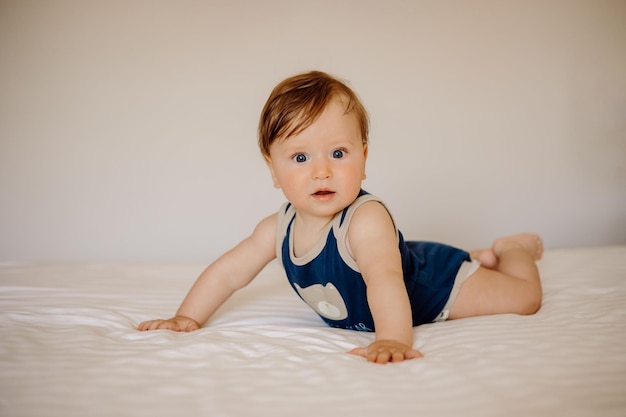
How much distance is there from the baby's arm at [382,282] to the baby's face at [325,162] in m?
0.06

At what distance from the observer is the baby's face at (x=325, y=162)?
3.40 ft

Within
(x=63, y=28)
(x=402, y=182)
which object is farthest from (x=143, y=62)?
(x=402, y=182)

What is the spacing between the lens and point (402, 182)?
224cm

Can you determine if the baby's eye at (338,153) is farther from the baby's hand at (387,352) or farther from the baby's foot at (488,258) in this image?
the baby's foot at (488,258)

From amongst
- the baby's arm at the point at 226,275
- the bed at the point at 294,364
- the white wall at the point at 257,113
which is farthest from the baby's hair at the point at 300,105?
the white wall at the point at 257,113

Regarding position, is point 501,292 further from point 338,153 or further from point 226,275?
point 226,275

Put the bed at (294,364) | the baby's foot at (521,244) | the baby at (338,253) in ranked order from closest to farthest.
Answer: the bed at (294,364), the baby at (338,253), the baby's foot at (521,244)

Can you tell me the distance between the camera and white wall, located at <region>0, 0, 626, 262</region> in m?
2.10

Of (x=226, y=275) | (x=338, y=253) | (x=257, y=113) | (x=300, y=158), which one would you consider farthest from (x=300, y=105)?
(x=257, y=113)

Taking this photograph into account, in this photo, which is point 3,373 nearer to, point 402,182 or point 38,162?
point 38,162

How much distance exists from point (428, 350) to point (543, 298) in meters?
0.54

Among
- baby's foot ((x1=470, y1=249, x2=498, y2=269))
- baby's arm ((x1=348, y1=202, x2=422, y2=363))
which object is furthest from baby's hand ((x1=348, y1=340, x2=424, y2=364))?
baby's foot ((x1=470, y1=249, x2=498, y2=269))

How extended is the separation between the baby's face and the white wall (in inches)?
44.8

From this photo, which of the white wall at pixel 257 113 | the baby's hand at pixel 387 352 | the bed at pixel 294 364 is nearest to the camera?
the bed at pixel 294 364
